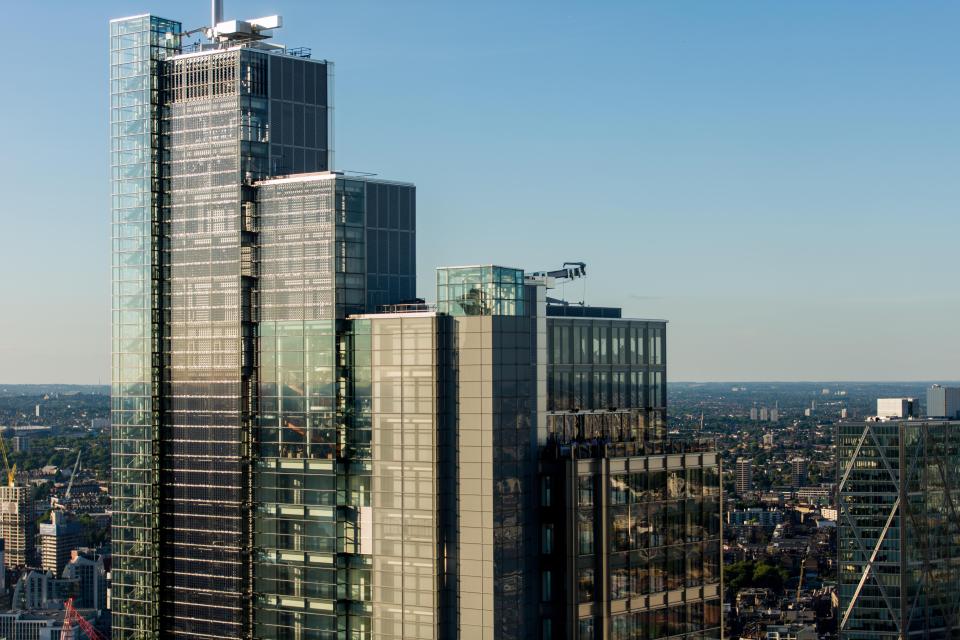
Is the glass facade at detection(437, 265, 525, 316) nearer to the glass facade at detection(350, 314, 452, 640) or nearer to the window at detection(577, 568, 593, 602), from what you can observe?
the glass facade at detection(350, 314, 452, 640)

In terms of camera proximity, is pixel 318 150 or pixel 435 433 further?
pixel 318 150

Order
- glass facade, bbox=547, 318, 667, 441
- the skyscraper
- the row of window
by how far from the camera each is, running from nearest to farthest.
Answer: the skyscraper → glass facade, bbox=547, 318, 667, 441 → the row of window

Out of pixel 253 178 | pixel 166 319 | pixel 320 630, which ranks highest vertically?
pixel 253 178

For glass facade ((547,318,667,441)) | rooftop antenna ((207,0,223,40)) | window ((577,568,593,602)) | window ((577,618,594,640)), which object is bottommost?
window ((577,618,594,640))

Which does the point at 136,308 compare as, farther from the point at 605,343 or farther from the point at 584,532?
the point at 584,532

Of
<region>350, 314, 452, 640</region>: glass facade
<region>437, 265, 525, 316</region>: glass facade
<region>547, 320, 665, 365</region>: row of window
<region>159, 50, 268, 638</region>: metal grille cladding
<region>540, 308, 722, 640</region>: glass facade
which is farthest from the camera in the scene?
<region>159, 50, 268, 638</region>: metal grille cladding

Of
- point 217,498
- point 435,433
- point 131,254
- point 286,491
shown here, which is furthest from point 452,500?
point 131,254

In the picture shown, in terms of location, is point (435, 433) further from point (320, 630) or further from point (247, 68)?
point (247, 68)

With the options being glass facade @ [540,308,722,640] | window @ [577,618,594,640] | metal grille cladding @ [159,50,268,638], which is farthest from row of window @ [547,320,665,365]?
metal grille cladding @ [159,50,268,638]
